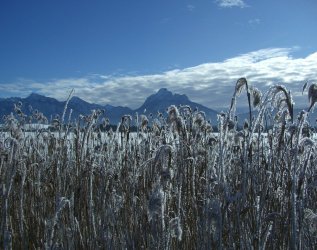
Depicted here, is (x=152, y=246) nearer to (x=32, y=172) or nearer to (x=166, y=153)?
(x=166, y=153)

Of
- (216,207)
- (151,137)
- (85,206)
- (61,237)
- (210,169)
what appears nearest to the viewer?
(216,207)

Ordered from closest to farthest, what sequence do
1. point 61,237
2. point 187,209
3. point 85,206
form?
point 61,237
point 187,209
point 85,206

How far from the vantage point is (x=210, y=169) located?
8.28ft

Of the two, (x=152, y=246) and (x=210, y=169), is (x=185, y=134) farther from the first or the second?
(x=152, y=246)

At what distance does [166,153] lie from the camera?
2.14 meters

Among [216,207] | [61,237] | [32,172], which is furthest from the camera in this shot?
[32,172]

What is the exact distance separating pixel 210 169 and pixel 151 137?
266cm

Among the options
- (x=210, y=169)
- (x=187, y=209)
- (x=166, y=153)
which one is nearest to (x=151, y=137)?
(x=187, y=209)

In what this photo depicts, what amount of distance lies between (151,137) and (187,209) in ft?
6.36

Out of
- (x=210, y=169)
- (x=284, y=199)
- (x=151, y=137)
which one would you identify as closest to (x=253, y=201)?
(x=284, y=199)

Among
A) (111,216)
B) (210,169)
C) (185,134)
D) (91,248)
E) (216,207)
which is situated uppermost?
(185,134)

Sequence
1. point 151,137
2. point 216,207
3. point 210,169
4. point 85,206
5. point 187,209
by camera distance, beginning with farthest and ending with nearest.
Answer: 1. point 151,137
2. point 85,206
3. point 187,209
4. point 210,169
5. point 216,207

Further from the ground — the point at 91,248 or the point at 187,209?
the point at 187,209

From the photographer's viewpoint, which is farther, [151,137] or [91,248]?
[151,137]
